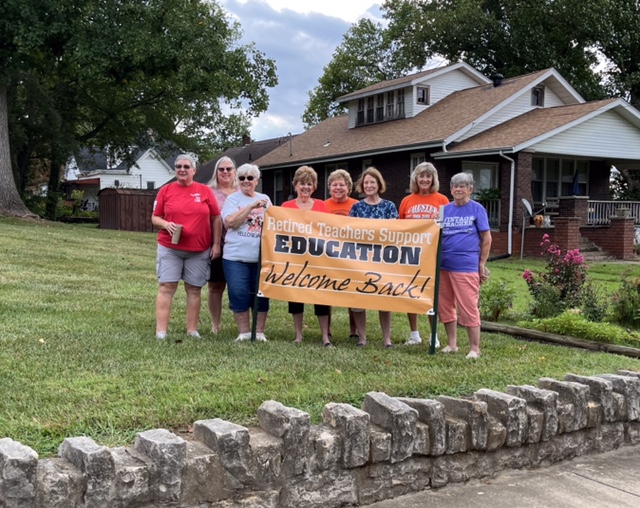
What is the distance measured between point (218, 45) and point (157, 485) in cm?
2240

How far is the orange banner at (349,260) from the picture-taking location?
622 centimetres

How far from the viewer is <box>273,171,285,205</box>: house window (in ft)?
110

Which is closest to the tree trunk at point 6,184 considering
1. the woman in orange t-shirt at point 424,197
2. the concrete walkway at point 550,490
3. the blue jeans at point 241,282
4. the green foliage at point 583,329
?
the blue jeans at point 241,282

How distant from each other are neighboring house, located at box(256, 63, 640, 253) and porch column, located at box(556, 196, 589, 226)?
0.10 feet

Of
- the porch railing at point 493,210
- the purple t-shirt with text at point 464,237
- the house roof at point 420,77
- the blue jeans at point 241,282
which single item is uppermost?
the house roof at point 420,77

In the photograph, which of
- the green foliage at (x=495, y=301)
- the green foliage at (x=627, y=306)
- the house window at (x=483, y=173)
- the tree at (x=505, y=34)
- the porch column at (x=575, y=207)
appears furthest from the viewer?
the tree at (x=505, y=34)

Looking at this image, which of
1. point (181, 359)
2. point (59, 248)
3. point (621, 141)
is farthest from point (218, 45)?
point (181, 359)

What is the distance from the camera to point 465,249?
249 inches

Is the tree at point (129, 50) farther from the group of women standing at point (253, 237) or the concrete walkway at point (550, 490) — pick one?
the concrete walkway at point (550, 490)

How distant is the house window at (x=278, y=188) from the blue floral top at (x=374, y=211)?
1062 inches

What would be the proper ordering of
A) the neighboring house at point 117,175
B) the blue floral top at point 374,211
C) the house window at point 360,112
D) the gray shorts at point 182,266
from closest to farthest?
the gray shorts at point 182,266 < the blue floral top at point 374,211 < the house window at point 360,112 < the neighboring house at point 117,175

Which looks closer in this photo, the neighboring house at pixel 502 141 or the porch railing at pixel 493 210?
the neighboring house at pixel 502 141

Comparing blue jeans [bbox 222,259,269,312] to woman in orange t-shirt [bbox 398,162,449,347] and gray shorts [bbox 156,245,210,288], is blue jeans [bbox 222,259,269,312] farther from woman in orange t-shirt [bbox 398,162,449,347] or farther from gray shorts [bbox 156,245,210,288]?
woman in orange t-shirt [bbox 398,162,449,347]

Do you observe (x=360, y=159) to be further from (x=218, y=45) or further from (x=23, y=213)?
(x=23, y=213)
